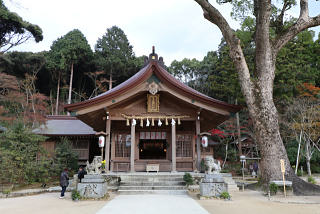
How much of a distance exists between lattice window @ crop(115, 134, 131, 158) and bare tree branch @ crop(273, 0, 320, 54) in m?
8.99

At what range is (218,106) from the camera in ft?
36.1

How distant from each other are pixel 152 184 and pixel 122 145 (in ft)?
13.2

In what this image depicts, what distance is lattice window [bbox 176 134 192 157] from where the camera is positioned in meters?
12.6

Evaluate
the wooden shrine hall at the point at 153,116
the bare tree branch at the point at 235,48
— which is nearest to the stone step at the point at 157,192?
the wooden shrine hall at the point at 153,116

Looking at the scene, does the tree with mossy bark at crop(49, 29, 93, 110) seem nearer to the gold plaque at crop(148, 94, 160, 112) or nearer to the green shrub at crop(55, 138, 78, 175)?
the green shrub at crop(55, 138, 78, 175)

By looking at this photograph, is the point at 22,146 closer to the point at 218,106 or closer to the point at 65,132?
the point at 65,132

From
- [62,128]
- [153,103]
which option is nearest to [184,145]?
[153,103]

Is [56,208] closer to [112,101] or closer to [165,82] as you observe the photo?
[112,101]

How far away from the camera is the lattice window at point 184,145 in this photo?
12.6m

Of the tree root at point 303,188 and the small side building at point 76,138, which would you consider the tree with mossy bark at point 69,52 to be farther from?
the tree root at point 303,188

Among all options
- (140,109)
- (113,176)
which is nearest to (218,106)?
(140,109)

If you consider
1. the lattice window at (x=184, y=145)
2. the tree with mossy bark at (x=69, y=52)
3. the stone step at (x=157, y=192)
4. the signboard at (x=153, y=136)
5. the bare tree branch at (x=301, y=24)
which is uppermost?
the tree with mossy bark at (x=69, y=52)

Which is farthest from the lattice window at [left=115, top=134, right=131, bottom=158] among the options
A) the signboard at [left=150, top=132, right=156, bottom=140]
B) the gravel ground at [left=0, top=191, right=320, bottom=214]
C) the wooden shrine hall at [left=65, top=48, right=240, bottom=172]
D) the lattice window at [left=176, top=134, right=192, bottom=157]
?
the gravel ground at [left=0, top=191, right=320, bottom=214]

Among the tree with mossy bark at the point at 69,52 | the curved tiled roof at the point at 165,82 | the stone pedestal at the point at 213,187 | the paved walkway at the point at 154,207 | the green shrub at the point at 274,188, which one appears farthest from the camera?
the tree with mossy bark at the point at 69,52
